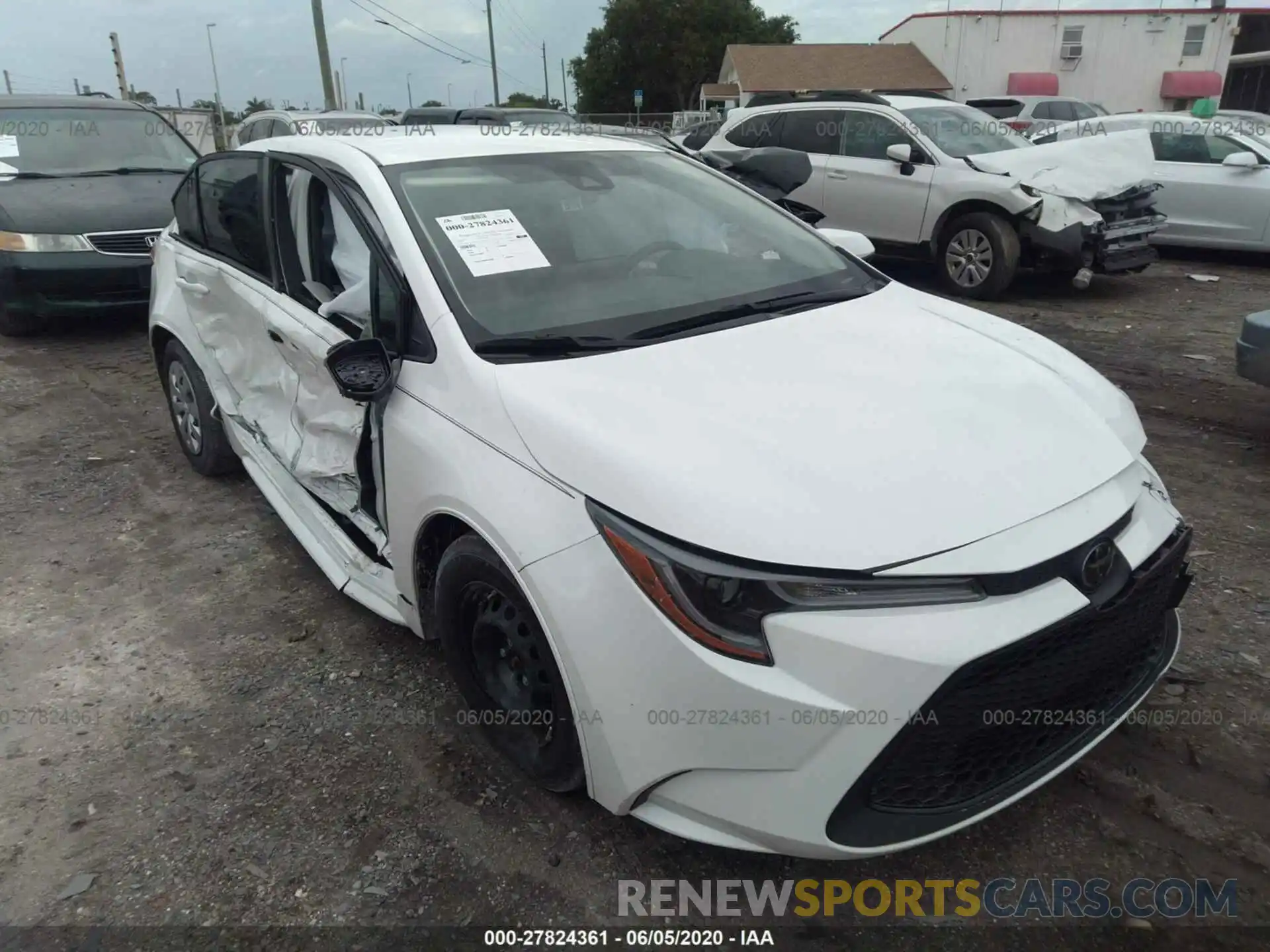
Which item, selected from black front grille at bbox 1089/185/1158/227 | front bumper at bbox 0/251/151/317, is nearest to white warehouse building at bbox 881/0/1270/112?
black front grille at bbox 1089/185/1158/227

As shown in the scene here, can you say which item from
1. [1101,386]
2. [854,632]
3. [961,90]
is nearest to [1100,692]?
[854,632]

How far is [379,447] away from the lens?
8.56 ft

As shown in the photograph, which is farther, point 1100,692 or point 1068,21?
point 1068,21

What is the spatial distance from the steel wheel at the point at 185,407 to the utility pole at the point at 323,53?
16328 mm

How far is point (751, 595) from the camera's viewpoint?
177 centimetres

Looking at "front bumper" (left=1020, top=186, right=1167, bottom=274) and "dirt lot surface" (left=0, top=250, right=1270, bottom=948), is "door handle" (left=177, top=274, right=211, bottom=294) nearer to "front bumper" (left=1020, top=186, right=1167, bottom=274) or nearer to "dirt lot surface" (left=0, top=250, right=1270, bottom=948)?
"dirt lot surface" (left=0, top=250, right=1270, bottom=948)

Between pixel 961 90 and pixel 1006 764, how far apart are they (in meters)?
45.4

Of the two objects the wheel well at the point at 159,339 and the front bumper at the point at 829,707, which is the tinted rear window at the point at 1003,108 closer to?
the wheel well at the point at 159,339

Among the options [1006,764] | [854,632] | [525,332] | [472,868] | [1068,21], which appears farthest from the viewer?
[1068,21]

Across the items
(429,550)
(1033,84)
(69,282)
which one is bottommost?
(429,550)

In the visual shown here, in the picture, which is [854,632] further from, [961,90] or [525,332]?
[961,90]

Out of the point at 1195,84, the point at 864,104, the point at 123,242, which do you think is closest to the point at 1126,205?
the point at 864,104

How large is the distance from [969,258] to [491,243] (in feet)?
→ 20.9

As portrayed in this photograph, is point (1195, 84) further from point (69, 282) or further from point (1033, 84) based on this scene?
point (69, 282)
